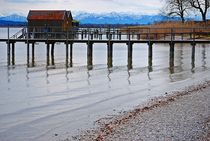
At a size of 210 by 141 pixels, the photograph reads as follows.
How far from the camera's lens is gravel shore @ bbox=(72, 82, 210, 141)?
51.7 feet

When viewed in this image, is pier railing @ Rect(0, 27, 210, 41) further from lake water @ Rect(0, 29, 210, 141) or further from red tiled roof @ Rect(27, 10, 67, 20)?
red tiled roof @ Rect(27, 10, 67, 20)

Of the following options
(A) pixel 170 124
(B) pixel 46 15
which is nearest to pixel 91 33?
(B) pixel 46 15

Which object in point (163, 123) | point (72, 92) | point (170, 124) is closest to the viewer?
point (170, 124)

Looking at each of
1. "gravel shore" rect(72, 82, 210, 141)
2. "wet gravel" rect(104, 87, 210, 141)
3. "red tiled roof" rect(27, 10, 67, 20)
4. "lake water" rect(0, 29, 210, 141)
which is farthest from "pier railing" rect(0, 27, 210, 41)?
"wet gravel" rect(104, 87, 210, 141)

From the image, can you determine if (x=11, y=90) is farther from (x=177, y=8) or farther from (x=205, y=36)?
(x=177, y=8)

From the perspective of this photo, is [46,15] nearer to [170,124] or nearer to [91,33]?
[91,33]

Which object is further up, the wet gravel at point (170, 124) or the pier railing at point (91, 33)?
the pier railing at point (91, 33)

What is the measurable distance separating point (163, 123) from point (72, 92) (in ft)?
40.6

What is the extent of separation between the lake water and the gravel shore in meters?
1.41

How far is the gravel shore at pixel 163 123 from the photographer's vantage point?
1577cm

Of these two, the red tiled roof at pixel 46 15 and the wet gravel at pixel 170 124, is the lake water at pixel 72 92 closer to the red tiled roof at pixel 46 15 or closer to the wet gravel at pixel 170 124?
the wet gravel at pixel 170 124

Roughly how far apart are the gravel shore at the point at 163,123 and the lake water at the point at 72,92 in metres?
1.41

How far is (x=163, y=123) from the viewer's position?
17.8m

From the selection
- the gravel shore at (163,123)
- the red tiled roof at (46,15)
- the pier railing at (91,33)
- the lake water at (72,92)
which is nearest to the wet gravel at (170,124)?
the gravel shore at (163,123)
